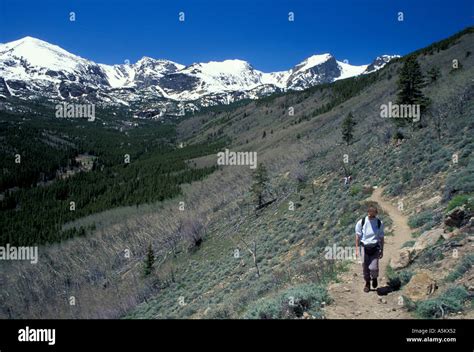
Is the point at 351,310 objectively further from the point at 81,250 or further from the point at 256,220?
the point at 81,250

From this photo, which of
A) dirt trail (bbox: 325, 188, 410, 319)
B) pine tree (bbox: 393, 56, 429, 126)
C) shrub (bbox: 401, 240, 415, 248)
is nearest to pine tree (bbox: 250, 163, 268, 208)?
pine tree (bbox: 393, 56, 429, 126)

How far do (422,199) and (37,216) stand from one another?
360 ft

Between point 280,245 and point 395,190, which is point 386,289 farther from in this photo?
point 280,245

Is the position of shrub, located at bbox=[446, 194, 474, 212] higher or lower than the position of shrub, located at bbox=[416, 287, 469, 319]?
higher

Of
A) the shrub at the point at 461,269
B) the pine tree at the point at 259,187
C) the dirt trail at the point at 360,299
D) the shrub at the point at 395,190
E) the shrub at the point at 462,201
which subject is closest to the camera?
the dirt trail at the point at 360,299

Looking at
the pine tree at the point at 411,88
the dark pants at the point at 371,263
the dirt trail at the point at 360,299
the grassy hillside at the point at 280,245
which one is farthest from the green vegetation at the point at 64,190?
the dark pants at the point at 371,263

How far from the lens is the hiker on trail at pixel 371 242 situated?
30.3 ft

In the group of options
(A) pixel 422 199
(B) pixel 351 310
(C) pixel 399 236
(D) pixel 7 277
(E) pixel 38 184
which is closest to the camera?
(B) pixel 351 310

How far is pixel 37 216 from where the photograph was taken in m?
103

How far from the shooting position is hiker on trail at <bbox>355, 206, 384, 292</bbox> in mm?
9250

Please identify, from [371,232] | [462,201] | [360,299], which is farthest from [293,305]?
[462,201]

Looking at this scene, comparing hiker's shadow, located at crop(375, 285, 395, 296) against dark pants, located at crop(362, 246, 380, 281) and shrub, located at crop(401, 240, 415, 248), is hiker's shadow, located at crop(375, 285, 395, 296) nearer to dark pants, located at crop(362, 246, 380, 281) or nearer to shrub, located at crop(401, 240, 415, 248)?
dark pants, located at crop(362, 246, 380, 281)

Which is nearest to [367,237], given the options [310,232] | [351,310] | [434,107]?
[351,310]

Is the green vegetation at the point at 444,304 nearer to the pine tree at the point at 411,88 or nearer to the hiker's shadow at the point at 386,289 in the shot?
the hiker's shadow at the point at 386,289
